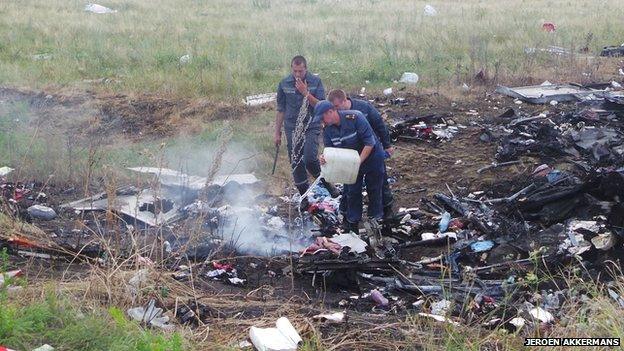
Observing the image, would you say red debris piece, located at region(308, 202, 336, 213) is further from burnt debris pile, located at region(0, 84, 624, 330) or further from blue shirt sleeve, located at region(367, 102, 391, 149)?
blue shirt sleeve, located at region(367, 102, 391, 149)

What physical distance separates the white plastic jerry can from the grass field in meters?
5.67

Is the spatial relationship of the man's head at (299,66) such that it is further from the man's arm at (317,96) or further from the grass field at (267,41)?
the grass field at (267,41)

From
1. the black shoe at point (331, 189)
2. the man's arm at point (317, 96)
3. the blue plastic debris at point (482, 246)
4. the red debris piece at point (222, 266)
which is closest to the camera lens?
the red debris piece at point (222, 266)

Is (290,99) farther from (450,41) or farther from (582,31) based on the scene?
(582,31)

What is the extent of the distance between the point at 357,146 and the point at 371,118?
569mm

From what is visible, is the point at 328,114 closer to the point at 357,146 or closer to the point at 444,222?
the point at 357,146

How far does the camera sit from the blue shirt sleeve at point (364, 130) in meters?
7.08

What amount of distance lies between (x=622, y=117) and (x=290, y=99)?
5556 millimetres

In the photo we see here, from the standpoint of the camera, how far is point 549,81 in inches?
538

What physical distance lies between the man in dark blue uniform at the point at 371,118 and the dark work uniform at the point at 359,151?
191 mm


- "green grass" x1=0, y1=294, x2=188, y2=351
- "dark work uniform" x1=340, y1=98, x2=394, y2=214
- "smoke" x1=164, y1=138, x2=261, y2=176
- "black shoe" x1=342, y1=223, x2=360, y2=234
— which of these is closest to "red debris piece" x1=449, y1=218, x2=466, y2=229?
"dark work uniform" x1=340, y1=98, x2=394, y2=214

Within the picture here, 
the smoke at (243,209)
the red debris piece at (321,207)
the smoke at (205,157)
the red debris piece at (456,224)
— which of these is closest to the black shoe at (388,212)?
the red debris piece at (321,207)

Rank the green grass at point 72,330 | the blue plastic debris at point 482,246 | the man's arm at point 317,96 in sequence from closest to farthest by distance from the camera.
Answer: the green grass at point 72,330
the blue plastic debris at point 482,246
the man's arm at point 317,96

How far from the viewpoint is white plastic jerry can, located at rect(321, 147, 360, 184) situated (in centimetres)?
701
